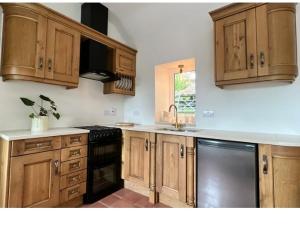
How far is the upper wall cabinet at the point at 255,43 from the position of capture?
1558 millimetres

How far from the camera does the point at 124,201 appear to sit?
2109 millimetres

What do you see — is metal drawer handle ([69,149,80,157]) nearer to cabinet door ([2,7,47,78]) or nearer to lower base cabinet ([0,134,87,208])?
lower base cabinet ([0,134,87,208])

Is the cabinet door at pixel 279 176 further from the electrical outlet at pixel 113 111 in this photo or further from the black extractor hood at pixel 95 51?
the electrical outlet at pixel 113 111

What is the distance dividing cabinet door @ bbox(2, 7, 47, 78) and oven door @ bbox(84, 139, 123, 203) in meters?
1.10

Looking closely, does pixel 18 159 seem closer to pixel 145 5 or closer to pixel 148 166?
pixel 148 166

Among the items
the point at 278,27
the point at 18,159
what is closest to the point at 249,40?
the point at 278,27

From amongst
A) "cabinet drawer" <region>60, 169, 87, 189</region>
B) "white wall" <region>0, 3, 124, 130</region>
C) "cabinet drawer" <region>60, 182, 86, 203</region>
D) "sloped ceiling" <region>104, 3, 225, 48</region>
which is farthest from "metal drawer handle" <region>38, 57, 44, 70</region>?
"sloped ceiling" <region>104, 3, 225, 48</region>

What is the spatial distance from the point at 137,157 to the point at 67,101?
129cm

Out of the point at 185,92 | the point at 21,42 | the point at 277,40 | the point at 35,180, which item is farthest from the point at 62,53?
the point at 277,40

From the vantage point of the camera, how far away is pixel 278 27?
157 cm

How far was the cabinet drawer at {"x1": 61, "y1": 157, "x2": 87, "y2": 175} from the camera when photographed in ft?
5.96

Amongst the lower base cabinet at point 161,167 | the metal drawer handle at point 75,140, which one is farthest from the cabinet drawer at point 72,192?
the lower base cabinet at point 161,167

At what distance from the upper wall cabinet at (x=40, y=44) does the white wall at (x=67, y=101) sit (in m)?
0.24
